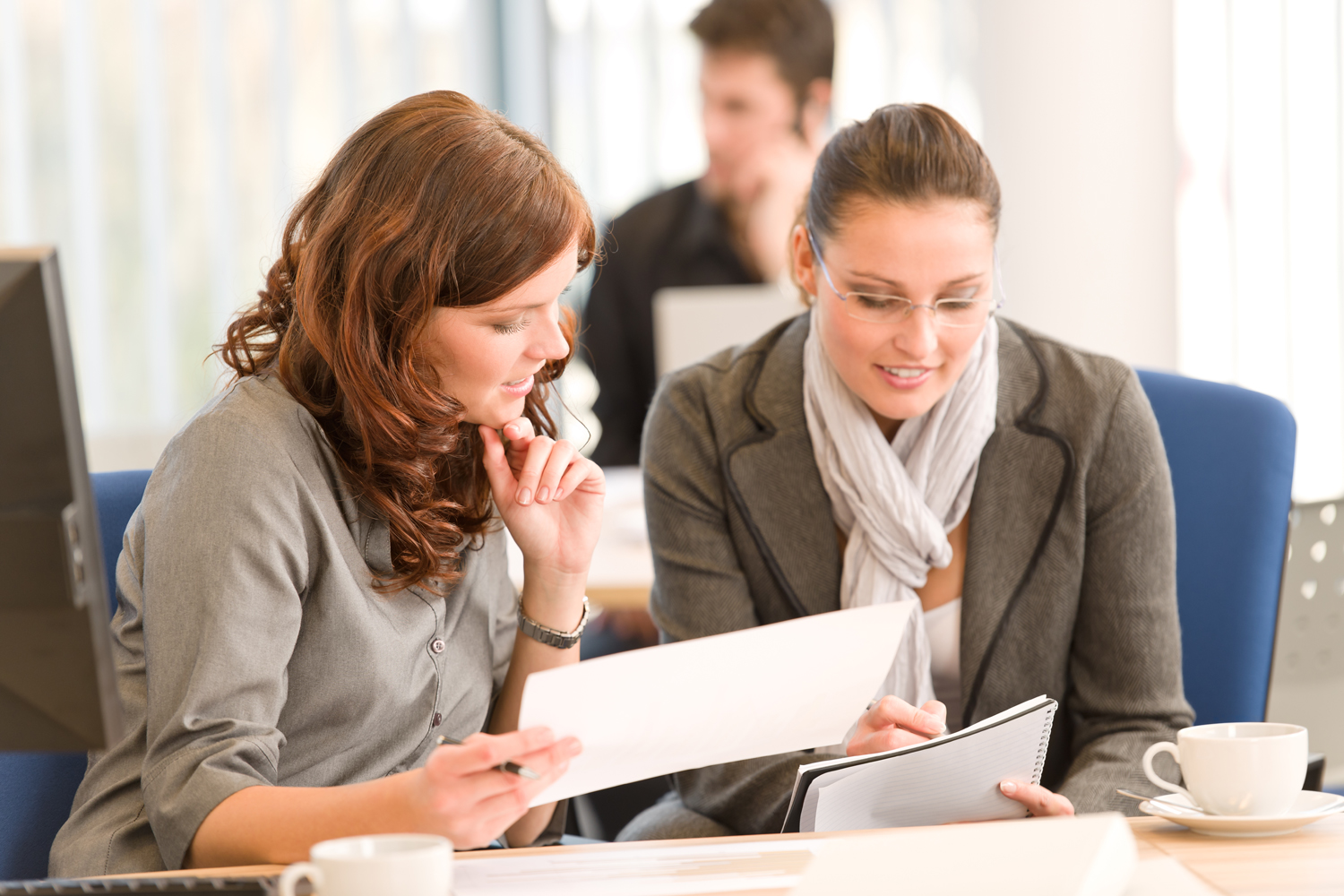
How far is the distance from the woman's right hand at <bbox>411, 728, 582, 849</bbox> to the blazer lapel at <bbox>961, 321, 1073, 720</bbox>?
704 mm

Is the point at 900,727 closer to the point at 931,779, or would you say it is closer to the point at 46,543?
the point at 931,779

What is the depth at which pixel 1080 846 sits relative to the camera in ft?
2.56

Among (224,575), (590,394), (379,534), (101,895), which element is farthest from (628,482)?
(101,895)

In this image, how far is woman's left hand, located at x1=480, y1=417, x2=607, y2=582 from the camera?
125 centimetres

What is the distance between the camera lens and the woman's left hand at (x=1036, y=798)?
3.58ft

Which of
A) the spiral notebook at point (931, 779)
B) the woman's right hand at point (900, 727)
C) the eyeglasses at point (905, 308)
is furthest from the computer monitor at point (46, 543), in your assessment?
the eyeglasses at point (905, 308)

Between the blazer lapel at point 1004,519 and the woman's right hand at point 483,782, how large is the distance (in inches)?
27.7

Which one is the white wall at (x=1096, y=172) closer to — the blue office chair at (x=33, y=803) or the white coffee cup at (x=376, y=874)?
the blue office chair at (x=33, y=803)

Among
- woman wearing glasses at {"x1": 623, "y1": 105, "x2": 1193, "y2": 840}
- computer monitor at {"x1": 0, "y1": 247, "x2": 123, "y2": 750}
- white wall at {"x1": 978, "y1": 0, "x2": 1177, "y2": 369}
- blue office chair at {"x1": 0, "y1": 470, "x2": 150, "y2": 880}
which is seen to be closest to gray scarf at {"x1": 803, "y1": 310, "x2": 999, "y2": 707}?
woman wearing glasses at {"x1": 623, "y1": 105, "x2": 1193, "y2": 840}

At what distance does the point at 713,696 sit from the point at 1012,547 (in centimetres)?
66

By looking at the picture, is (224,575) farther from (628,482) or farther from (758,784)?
(628,482)

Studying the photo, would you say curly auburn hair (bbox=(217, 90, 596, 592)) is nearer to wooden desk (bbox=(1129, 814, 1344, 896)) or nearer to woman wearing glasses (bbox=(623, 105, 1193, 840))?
woman wearing glasses (bbox=(623, 105, 1193, 840))

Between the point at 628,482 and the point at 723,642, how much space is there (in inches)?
79.1

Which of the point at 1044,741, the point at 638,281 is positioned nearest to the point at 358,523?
the point at 1044,741
